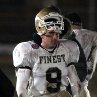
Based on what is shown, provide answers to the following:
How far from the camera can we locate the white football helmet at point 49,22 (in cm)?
706

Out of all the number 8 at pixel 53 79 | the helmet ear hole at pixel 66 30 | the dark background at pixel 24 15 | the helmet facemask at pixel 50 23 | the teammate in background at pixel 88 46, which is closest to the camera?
the helmet facemask at pixel 50 23

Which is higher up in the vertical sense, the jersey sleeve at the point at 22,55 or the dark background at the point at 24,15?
the jersey sleeve at the point at 22,55

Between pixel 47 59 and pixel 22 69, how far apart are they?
11.7 inches

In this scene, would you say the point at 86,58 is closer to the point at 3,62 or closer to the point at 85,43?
the point at 85,43

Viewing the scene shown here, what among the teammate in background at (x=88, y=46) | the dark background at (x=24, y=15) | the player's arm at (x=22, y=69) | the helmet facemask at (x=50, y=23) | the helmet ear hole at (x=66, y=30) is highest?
the helmet facemask at (x=50, y=23)

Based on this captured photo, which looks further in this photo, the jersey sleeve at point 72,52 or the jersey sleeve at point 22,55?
the jersey sleeve at point 72,52

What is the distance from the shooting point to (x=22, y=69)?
7012 millimetres

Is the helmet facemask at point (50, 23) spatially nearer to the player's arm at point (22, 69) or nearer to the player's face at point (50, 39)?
the player's face at point (50, 39)

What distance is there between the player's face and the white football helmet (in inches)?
1.5

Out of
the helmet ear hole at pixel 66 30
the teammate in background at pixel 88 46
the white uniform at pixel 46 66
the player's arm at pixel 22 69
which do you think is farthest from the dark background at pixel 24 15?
the player's arm at pixel 22 69

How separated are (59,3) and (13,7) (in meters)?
1.51

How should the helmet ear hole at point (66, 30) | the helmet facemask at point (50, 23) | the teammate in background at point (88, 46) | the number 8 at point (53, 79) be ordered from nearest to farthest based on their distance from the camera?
the helmet facemask at point (50, 23) < the number 8 at point (53, 79) < the helmet ear hole at point (66, 30) < the teammate in background at point (88, 46)

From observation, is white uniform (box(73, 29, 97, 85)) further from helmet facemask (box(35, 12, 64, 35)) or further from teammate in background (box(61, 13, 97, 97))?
helmet facemask (box(35, 12, 64, 35))

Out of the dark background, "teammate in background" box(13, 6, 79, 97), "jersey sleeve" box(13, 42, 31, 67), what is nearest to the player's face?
"teammate in background" box(13, 6, 79, 97)
